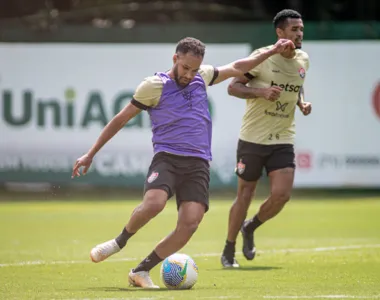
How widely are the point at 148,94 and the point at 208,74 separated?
63 centimetres

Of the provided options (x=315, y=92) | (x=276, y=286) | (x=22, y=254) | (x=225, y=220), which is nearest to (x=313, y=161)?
(x=315, y=92)

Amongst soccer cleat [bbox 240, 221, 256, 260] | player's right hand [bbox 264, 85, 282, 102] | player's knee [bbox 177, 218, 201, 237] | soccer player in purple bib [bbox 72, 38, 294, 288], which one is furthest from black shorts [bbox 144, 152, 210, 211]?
soccer cleat [bbox 240, 221, 256, 260]

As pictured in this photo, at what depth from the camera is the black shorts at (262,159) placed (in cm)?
1126

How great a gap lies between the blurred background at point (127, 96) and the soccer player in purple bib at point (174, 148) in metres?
11.7

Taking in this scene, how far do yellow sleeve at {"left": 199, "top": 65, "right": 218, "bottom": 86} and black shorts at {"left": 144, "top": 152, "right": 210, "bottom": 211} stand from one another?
0.70 meters

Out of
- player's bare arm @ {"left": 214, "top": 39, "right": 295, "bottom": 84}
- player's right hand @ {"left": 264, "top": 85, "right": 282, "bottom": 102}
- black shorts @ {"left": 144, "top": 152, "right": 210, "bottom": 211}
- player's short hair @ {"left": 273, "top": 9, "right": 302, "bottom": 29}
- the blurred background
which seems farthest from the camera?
the blurred background

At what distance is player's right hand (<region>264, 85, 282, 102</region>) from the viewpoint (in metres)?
10.4

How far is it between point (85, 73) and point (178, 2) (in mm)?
2804

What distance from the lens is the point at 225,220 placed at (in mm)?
17219

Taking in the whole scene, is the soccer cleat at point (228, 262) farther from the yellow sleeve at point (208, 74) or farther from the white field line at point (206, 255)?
the yellow sleeve at point (208, 74)

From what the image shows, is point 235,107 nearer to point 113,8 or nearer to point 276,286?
point 113,8

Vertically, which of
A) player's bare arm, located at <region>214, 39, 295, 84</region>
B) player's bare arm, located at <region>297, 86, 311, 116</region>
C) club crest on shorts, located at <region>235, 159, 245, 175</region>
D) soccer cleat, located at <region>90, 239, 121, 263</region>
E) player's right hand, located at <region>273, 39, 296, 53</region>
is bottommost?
soccer cleat, located at <region>90, 239, 121, 263</region>

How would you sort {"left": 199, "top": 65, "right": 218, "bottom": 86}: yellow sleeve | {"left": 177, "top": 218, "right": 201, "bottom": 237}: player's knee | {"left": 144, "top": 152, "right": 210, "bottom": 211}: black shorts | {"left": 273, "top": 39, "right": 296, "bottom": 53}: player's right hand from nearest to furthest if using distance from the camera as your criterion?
{"left": 177, "top": 218, "right": 201, "bottom": 237}: player's knee
{"left": 144, "top": 152, "right": 210, "bottom": 211}: black shorts
{"left": 199, "top": 65, "right": 218, "bottom": 86}: yellow sleeve
{"left": 273, "top": 39, "right": 296, "bottom": 53}: player's right hand

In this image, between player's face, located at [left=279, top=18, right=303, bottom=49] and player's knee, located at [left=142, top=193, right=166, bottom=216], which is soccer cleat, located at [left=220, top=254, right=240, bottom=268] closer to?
player's face, located at [left=279, top=18, right=303, bottom=49]
